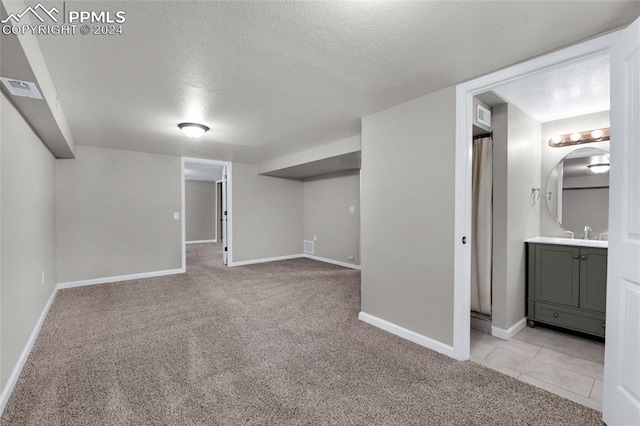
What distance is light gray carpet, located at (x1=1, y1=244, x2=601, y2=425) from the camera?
5.50ft

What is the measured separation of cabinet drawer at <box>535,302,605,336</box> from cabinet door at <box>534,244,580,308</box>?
68 millimetres

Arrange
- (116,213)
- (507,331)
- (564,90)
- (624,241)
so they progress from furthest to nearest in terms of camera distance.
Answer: (116,213) < (507,331) < (564,90) < (624,241)

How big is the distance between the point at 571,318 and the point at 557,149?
1.80 metres

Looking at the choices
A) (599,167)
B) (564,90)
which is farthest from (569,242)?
(564,90)

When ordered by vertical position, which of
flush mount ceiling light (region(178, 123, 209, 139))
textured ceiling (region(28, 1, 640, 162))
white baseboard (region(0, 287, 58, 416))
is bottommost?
white baseboard (region(0, 287, 58, 416))

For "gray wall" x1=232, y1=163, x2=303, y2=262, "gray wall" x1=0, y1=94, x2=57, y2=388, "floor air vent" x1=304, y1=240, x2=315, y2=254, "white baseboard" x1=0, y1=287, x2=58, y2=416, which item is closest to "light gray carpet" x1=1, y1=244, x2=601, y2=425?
"white baseboard" x1=0, y1=287, x2=58, y2=416

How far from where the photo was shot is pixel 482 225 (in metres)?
2.94

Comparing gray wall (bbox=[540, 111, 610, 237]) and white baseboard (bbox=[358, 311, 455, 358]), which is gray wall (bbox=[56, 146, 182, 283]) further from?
gray wall (bbox=[540, 111, 610, 237])

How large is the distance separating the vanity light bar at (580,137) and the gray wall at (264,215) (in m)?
5.01

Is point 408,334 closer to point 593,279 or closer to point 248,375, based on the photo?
point 248,375

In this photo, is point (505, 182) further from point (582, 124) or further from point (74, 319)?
point (74, 319)

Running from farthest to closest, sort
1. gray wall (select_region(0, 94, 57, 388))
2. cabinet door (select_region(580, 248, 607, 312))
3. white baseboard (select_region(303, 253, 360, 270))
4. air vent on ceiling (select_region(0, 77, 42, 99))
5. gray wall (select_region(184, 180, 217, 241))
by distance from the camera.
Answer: gray wall (select_region(184, 180, 217, 241)) < white baseboard (select_region(303, 253, 360, 270)) < cabinet door (select_region(580, 248, 607, 312)) < gray wall (select_region(0, 94, 57, 388)) < air vent on ceiling (select_region(0, 77, 42, 99))

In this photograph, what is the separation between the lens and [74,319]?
312 centimetres

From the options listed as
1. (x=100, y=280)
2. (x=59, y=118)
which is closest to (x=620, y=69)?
(x=59, y=118)
